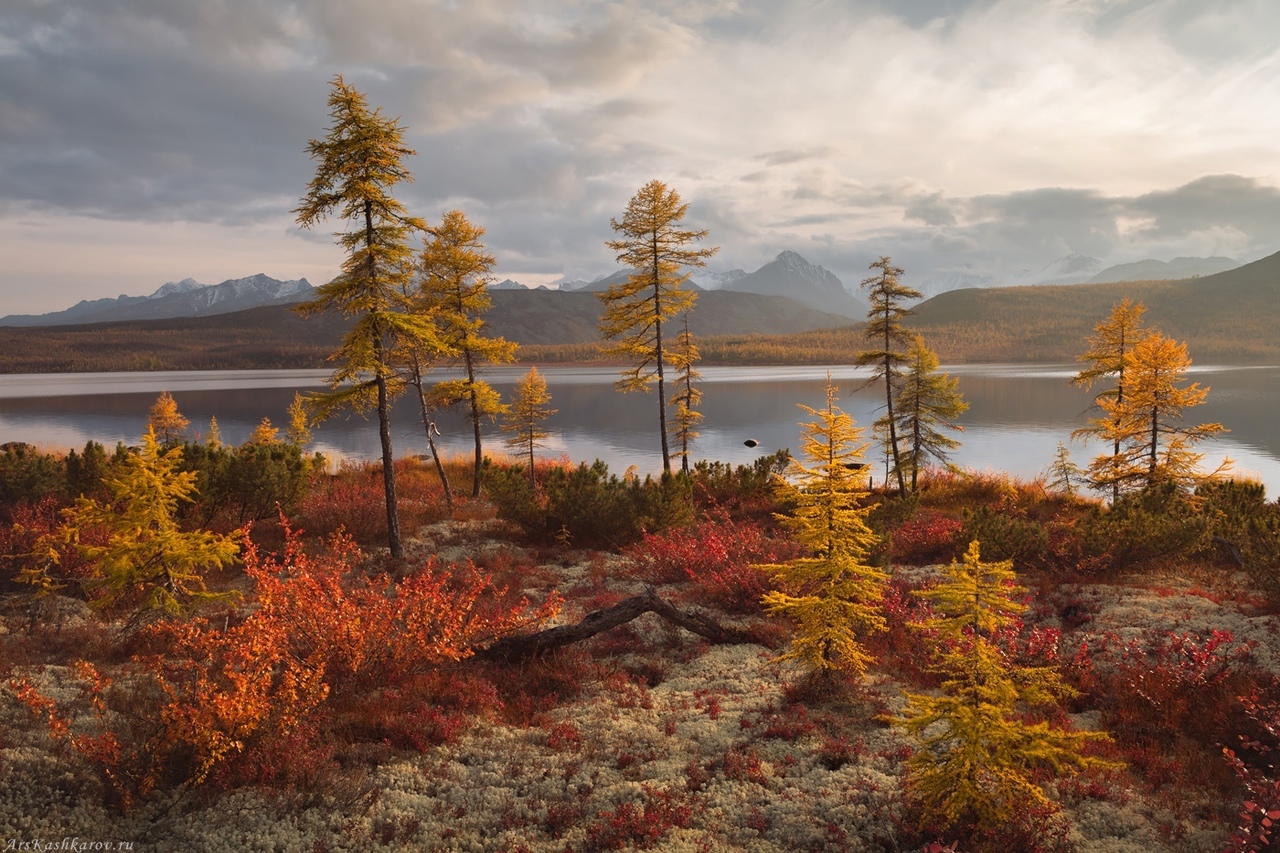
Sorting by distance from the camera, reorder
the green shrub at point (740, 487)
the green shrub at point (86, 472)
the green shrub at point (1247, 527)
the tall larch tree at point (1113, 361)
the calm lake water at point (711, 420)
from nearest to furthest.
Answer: the green shrub at point (1247, 527)
the green shrub at point (86, 472)
the tall larch tree at point (1113, 361)
the green shrub at point (740, 487)
the calm lake water at point (711, 420)

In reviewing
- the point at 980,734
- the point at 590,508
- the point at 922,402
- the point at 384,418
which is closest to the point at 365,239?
the point at 384,418

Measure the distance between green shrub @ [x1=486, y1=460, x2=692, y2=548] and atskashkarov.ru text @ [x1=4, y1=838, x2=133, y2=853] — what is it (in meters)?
12.0

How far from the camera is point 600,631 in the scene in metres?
9.88

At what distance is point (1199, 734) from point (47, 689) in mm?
13502

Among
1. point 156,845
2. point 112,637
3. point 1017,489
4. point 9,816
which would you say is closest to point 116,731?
point 9,816

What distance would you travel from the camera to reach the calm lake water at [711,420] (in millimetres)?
44844

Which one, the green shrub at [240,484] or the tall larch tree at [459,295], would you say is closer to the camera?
the green shrub at [240,484]

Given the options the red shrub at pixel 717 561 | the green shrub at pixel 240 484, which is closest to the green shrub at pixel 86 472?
the green shrub at pixel 240 484

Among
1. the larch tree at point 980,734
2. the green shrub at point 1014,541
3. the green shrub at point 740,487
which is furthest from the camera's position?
the green shrub at point 740,487

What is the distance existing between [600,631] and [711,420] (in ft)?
185

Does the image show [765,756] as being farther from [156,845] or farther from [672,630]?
[156,845]

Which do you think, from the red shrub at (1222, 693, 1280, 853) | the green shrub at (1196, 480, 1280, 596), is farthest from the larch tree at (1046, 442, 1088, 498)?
the red shrub at (1222, 693, 1280, 853)

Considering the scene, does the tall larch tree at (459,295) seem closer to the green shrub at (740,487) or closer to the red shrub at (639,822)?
the green shrub at (740,487)

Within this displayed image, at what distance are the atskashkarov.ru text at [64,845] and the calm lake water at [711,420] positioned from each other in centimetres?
2451
